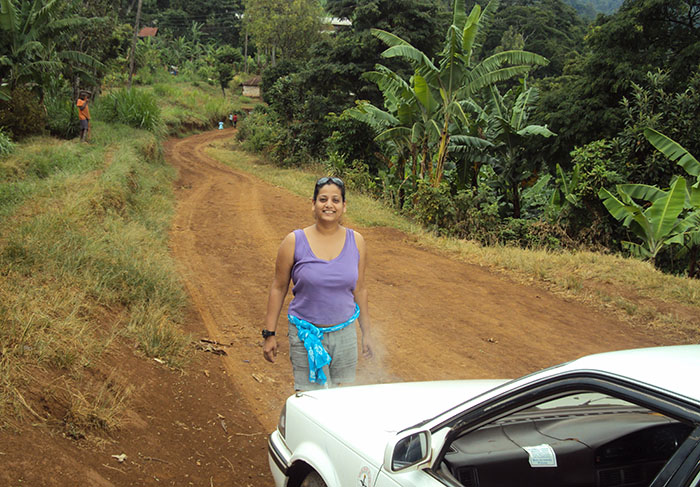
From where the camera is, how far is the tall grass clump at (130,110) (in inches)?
940

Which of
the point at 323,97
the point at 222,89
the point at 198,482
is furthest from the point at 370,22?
the point at 222,89

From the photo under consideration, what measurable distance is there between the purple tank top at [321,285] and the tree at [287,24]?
48068 millimetres

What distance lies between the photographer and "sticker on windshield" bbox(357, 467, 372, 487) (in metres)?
2.32

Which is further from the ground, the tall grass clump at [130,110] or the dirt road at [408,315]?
the tall grass clump at [130,110]

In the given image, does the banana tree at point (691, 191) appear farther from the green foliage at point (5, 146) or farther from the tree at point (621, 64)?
the green foliage at point (5, 146)

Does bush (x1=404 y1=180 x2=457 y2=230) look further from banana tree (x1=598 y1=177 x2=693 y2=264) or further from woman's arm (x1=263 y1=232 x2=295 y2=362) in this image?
woman's arm (x1=263 y1=232 x2=295 y2=362)

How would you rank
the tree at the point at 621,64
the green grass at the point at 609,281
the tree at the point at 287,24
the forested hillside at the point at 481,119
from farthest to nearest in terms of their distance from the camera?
the tree at the point at 287,24, the tree at the point at 621,64, the forested hillside at the point at 481,119, the green grass at the point at 609,281

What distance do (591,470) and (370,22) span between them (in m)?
23.6

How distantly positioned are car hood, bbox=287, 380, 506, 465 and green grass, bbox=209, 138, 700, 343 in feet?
18.3

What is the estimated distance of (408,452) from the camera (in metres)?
2.16

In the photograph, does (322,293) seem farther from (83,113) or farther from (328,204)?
(83,113)

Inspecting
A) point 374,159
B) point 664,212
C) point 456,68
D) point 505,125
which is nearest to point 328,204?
point 664,212

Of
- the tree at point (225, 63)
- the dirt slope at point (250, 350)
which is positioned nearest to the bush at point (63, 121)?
the dirt slope at point (250, 350)

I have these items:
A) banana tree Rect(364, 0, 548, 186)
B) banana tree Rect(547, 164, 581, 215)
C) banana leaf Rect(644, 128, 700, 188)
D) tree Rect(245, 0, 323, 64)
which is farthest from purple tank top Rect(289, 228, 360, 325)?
tree Rect(245, 0, 323, 64)
